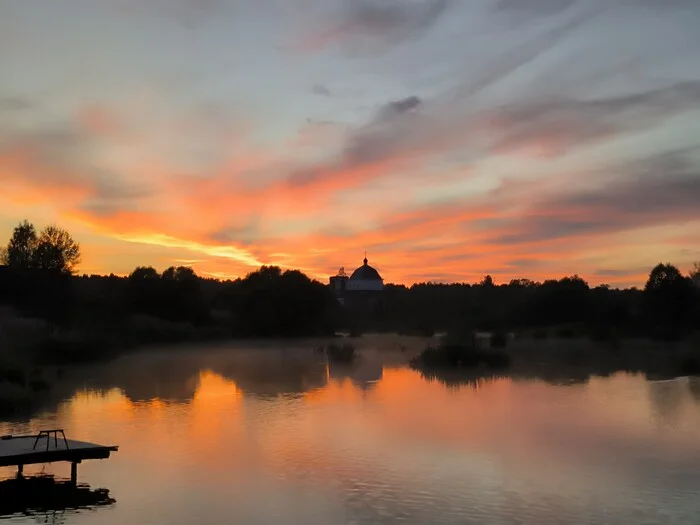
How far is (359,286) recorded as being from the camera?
108250 mm

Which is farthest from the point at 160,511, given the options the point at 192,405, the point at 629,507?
the point at 192,405

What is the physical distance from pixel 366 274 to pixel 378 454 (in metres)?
95.3

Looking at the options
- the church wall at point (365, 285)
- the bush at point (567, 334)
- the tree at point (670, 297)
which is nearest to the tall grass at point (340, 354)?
the bush at point (567, 334)

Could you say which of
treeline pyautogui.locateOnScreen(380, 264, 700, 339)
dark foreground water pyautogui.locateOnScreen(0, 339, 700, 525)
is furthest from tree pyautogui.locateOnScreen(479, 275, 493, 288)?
dark foreground water pyautogui.locateOnScreen(0, 339, 700, 525)

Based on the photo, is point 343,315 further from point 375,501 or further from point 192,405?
point 375,501

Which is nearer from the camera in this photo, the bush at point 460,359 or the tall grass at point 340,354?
the bush at point 460,359

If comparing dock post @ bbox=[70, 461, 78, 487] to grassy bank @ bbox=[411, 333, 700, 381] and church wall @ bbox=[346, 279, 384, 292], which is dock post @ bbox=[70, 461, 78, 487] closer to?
grassy bank @ bbox=[411, 333, 700, 381]

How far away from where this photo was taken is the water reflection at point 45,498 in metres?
10.8

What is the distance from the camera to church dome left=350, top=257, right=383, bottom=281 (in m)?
110

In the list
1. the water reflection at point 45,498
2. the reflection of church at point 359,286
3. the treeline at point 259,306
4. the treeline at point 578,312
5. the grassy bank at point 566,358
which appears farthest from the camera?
the reflection of church at point 359,286

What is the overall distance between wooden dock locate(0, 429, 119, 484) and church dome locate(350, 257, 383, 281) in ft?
316

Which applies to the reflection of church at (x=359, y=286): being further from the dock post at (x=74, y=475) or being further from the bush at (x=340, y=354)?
the dock post at (x=74, y=475)

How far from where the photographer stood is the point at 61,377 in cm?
3061

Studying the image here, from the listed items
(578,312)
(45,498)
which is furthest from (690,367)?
(45,498)
